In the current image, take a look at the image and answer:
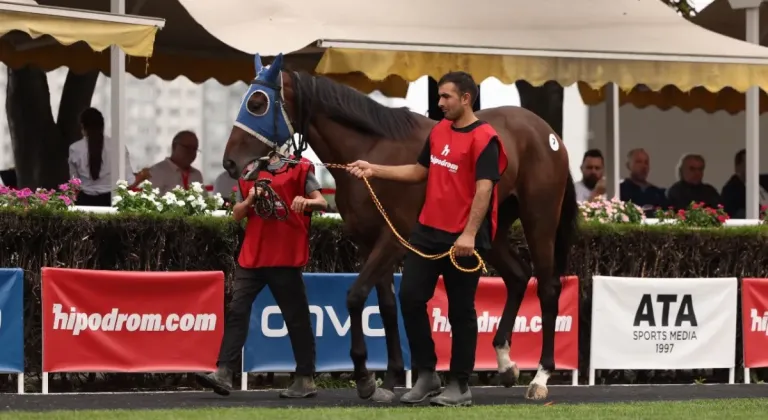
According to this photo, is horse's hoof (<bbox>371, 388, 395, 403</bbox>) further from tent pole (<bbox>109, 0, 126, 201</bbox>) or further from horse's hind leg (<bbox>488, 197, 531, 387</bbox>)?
tent pole (<bbox>109, 0, 126, 201</bbox>)

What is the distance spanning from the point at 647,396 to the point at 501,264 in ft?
4.66

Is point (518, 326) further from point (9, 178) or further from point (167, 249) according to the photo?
point (9, 178)

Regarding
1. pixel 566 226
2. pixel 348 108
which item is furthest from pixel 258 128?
pixel 566 226

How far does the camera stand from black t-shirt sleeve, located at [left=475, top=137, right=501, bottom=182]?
398 inches

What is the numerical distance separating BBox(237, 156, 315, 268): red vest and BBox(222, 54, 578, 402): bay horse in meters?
0.29

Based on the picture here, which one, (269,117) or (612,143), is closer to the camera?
(269,117)

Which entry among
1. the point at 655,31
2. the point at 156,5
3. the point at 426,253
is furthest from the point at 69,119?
the point at 426,253

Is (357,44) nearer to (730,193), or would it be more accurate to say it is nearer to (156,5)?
(156,5)

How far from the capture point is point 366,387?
10969mm

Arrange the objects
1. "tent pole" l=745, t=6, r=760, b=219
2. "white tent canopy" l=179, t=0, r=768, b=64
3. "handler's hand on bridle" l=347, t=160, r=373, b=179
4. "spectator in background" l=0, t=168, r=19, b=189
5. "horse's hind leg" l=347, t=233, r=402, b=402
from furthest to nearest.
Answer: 1. "spectator in background" l=0, t=168, r=19, b=189
2. "tent pole" l=745, t=6, r=760, b=219
3. "white tent canopy" l=179, t=0, r=768, b=64
4. "horse's hind leg" l=347, t=233, r=402, b=402
5. "handler's hand on bridle" l=347, t=160, r=373, b=179

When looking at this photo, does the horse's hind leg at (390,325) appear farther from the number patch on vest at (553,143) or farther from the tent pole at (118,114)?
the tent pole at (118,114)

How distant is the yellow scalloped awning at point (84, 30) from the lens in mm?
12352

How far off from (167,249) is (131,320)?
0.69m

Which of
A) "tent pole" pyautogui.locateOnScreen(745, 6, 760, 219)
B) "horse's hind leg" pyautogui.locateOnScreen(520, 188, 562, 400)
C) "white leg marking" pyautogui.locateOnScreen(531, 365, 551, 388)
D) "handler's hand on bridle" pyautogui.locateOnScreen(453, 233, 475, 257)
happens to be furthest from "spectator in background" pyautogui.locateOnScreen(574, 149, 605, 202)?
"handler's hand on bridle" pyautogui.locateOnScreen(453, 233, 475, 257)
